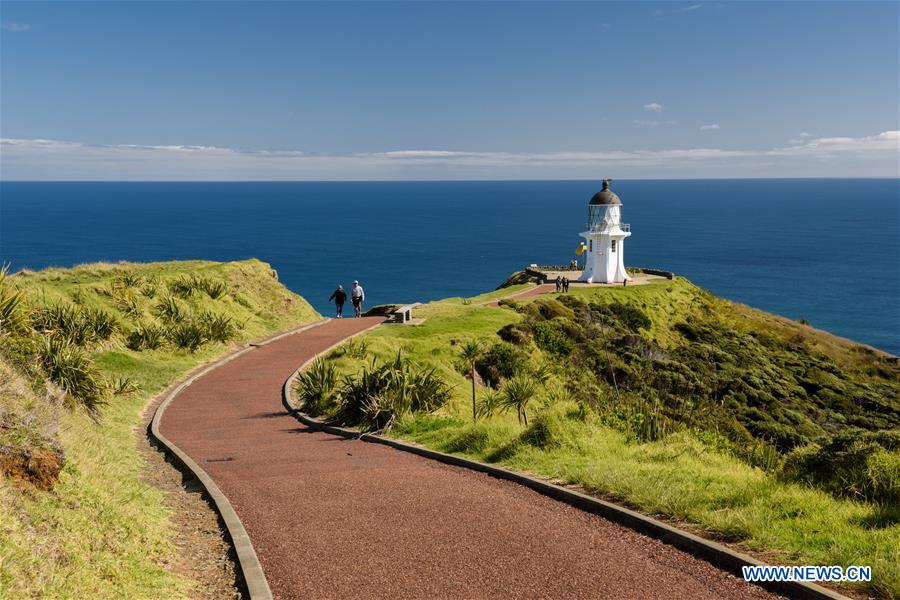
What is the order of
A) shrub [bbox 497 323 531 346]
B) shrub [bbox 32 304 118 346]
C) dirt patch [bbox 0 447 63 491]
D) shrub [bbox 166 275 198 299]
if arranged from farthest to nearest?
shrub [bbox 497 323 531 346] → shrub [bbox 166 275 198 299] → shrub [bbox 32 304 118 346] → dirt patch [bbox 0 447 63 491]

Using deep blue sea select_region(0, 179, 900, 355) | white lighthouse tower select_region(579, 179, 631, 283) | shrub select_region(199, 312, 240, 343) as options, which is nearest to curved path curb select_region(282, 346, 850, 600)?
shrub select_region(199, 312, 240, 343)

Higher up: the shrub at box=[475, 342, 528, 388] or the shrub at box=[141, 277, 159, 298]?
the shrub at box=[141, 277, 159, 298]

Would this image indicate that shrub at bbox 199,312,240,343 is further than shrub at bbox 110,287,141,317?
Yes

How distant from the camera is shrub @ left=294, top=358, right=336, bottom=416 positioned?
1611cm

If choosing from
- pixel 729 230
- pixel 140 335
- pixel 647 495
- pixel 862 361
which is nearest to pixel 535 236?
pixel 729 230

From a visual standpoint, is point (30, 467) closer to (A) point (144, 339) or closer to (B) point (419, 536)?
(B) point (419, 536)

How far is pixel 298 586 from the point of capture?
6.94 meters

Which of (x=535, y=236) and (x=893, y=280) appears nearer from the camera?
(x=893, y=280)

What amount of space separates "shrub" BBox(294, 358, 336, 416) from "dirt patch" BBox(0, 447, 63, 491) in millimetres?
8709

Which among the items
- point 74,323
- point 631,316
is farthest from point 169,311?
point 631,316

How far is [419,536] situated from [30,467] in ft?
13.7

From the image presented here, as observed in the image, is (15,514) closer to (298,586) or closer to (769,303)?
(298,586)

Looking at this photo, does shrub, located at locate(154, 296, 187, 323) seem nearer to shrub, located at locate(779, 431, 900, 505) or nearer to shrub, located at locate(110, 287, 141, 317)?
shrub, located at locate(110, 287, 141, 317)

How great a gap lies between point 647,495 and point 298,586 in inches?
173
